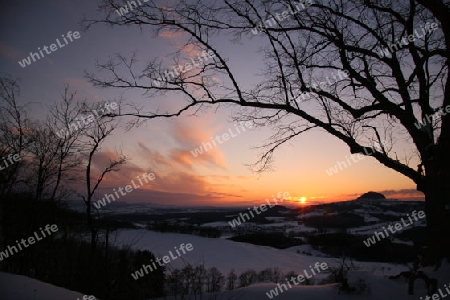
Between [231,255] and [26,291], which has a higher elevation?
[26,291]

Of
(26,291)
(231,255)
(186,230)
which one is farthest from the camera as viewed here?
(186,230)

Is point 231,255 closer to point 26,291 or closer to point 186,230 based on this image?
point 186,230

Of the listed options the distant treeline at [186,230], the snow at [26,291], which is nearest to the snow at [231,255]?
the distant treeline at [186,230]

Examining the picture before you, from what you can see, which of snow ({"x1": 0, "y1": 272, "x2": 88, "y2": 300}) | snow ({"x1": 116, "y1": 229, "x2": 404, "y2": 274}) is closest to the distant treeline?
snow ({"x1": 116, "y1": 229, "x2": 404, "y2": 274})

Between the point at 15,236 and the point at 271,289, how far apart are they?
2147 cm

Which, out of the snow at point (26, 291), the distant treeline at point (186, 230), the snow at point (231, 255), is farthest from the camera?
the distant treeline at point (186, 230)

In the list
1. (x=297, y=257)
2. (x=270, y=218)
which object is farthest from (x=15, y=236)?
(x=270, y=218)

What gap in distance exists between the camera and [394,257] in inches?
2869

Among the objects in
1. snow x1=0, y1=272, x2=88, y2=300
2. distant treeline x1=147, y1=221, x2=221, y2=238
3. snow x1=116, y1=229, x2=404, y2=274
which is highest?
snow x1=0, y1=272, x2=88, y2=300

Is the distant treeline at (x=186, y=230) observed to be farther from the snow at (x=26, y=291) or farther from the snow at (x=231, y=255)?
the snow at (x=26, y=291)

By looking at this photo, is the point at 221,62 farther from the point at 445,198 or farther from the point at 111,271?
the point at 445,198

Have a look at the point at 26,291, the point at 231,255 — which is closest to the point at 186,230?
the point at 231,255

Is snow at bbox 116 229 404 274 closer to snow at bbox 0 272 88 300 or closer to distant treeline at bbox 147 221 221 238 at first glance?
distant treeline at bbox 147 221 221 238

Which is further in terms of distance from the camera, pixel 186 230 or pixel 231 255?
pixel 186 230
